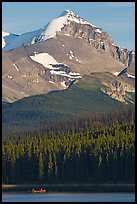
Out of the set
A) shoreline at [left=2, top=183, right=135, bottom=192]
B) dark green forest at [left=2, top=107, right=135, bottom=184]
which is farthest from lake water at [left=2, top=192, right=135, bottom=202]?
dark green forest at [left=2, top=107, right=135, bottom=184]

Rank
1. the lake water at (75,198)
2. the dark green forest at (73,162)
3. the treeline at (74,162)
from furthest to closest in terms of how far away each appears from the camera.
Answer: the dark green forest at (73,162), the treeline at (74,162), the lake water at (75,198)

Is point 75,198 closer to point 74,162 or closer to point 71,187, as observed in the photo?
point 71,187

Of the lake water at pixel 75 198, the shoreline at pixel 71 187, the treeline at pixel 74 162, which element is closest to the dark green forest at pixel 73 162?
the treeline at pixel 74 162

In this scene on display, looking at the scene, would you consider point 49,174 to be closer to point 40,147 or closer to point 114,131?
point 40,147

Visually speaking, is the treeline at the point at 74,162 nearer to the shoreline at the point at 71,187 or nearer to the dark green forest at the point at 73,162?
the dark green forest at the point at 73,162

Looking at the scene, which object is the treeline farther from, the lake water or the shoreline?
the lake water

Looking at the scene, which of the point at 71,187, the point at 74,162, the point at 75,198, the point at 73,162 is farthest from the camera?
the point at 73,162

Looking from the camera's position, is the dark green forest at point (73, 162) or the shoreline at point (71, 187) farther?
the dark green forest at point (73, 162)

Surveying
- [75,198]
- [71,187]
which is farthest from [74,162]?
[75,198]
